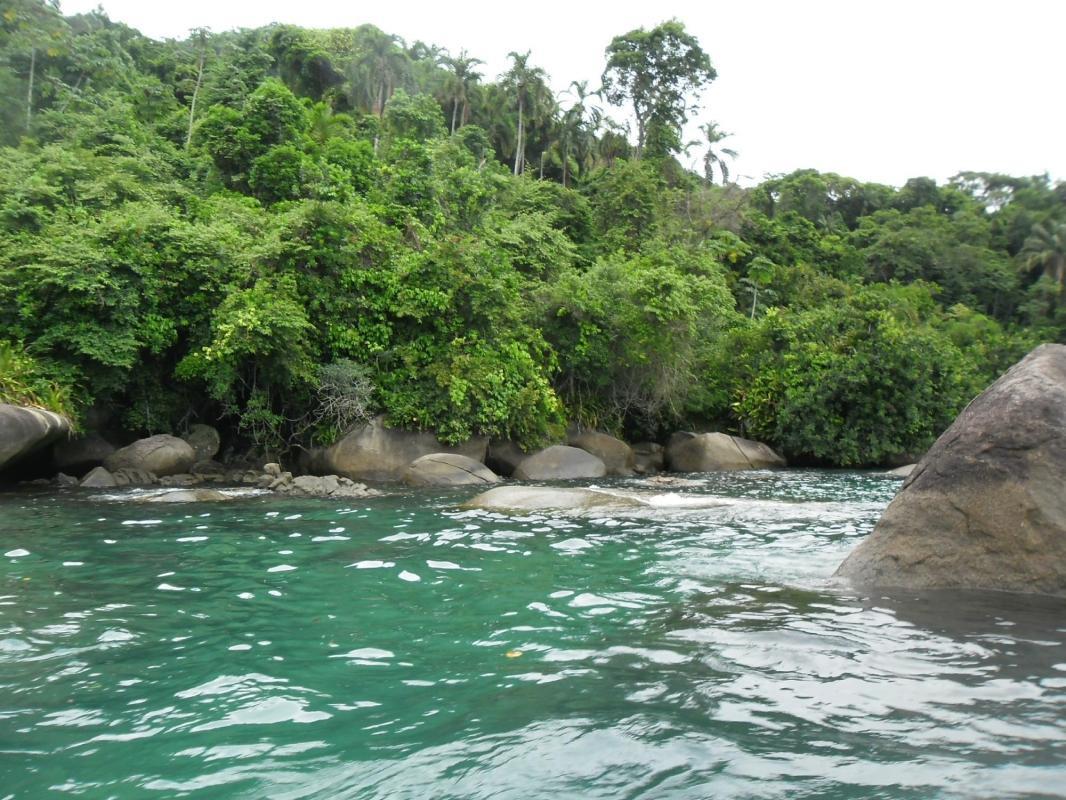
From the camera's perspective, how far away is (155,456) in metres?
17.3

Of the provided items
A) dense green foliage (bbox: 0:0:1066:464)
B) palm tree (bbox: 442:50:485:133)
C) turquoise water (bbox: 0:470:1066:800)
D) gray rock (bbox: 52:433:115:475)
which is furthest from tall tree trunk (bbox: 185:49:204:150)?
turquoise water (bbox: 0:470:1066:800)

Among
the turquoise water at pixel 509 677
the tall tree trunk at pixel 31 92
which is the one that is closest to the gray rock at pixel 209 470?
the turquoise water at pixel 509 677

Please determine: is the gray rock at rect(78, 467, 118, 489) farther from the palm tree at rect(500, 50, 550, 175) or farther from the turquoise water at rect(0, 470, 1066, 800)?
the palm tree at rect(500, 50, 550, 175)

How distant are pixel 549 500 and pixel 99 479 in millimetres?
9030

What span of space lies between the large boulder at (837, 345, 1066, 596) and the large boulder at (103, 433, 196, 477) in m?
14.0

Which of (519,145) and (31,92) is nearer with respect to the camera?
(31,92)

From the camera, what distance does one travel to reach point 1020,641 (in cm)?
580

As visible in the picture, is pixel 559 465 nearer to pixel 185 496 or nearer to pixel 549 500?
pixel 549 500

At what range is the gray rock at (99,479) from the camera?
1594cm

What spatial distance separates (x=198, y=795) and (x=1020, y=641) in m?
5.23

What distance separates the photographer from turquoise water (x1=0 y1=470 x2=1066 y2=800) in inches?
153

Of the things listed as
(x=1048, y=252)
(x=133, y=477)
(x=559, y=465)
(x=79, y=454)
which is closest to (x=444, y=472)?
(x=559, y=465)

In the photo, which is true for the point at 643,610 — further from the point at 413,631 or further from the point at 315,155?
the point at 315,155

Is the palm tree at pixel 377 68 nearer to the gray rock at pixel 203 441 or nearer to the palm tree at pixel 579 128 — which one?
the palm tree at pixel 579 128
